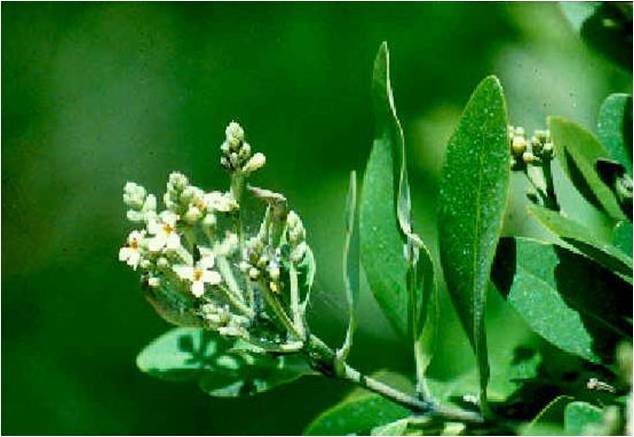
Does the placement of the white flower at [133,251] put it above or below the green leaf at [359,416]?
above

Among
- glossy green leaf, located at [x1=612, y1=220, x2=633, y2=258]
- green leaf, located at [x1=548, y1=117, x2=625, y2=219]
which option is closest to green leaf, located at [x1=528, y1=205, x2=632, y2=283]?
glossy green leaf, located at [x1=612, y1=220, x2=633, y2=258]

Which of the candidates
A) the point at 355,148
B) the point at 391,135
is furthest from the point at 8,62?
the point at 391,135

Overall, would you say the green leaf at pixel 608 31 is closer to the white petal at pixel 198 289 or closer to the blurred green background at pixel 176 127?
the white petal at pixel 198 289

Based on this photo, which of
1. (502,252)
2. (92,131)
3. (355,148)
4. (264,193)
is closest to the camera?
(264,193)

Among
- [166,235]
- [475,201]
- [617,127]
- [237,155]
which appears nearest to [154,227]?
[166,235]

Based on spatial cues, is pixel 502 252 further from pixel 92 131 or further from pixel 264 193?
pixel 92 131

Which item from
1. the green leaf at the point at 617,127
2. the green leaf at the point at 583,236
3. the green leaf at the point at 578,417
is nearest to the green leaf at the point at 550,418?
the green leaf at the point at 578,417

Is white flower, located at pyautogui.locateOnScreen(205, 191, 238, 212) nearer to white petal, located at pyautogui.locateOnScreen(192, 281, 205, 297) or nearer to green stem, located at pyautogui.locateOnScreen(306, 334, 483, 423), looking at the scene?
white petal, located at pyautogui.locateOnScreen(192, 281, 205, 297)
